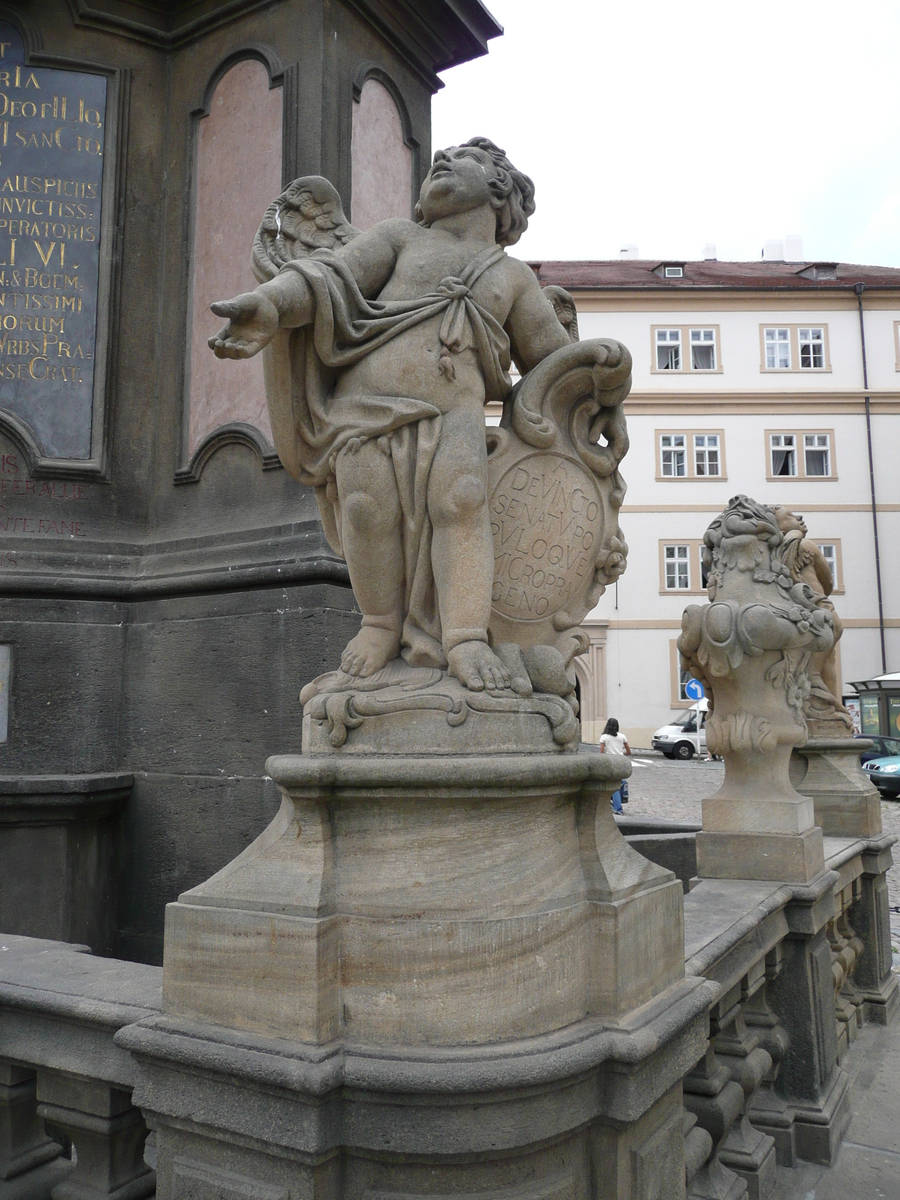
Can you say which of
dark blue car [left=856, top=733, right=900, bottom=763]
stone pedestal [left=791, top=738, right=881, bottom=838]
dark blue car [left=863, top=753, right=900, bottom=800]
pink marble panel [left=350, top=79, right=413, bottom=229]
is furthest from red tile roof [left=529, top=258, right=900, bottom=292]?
stone pedestal [left=791, top=738, right=881, bottom=838]

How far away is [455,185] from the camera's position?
264 centimetres

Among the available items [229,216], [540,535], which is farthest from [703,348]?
[540,535]

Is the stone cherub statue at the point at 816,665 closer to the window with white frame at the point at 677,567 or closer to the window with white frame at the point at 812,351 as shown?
the window with white frame at the point at 677,567

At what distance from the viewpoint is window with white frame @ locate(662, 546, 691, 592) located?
2952 centimetres

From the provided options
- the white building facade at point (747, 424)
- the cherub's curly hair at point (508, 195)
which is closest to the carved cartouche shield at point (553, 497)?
the cherub's curly hair at point (508, 195)

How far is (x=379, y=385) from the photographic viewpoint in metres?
2.48

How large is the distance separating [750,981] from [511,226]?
251 centimetres

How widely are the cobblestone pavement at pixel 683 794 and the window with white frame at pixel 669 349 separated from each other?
1206 centimetres

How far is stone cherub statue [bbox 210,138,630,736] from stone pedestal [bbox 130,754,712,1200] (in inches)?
13.0

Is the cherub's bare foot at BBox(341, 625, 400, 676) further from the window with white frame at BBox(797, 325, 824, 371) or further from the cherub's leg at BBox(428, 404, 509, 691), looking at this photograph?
the window with white frame at BBox(797, 325, 824, 371)

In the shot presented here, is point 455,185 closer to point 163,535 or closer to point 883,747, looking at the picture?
point 163,535

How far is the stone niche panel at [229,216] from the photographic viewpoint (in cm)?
493

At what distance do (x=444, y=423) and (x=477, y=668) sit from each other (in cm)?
61

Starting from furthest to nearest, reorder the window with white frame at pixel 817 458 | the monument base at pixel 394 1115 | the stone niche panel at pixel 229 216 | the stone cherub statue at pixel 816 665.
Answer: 1. the window with white frame at pixel 817 458
2. the stone cherub statue at pixel 816 665
3. the stone niche panel at pixel 229 216
4. the monument base at pixel 394 1115
